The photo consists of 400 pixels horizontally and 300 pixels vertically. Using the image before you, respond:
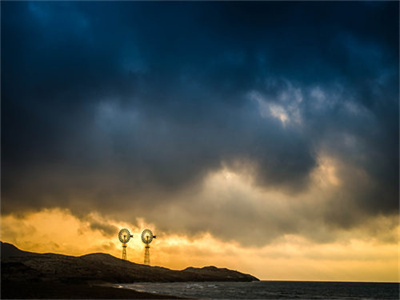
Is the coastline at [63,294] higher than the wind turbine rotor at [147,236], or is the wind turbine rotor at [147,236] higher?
the wind turbine rotor at [147,236]

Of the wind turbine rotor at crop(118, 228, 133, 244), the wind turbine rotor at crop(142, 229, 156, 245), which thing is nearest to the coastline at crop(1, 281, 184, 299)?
the wind turbine rotor at crop(118, 228, 133, 244)

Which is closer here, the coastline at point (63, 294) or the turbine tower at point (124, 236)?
the coastline at point (63, 294)

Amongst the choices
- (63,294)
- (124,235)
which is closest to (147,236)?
(124,235)

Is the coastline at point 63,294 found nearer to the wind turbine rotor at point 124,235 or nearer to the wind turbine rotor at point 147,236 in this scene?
the wind turbine rotor at point 124,235

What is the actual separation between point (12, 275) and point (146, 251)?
91.8 metres

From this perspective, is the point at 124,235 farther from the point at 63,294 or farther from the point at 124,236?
the point at 63,294

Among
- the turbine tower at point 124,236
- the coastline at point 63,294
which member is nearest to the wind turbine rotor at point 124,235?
the turbine tower at point 124,236

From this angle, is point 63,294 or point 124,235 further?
point 124,235

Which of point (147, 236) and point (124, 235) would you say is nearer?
point (124, 235)

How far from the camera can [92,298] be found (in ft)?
182

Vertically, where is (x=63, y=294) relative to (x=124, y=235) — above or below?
below

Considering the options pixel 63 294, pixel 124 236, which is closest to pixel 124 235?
pixel 124 236

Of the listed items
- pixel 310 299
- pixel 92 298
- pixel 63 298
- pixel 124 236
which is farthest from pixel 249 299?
pixel 124 236

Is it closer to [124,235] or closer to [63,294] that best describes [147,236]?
[124,235]
